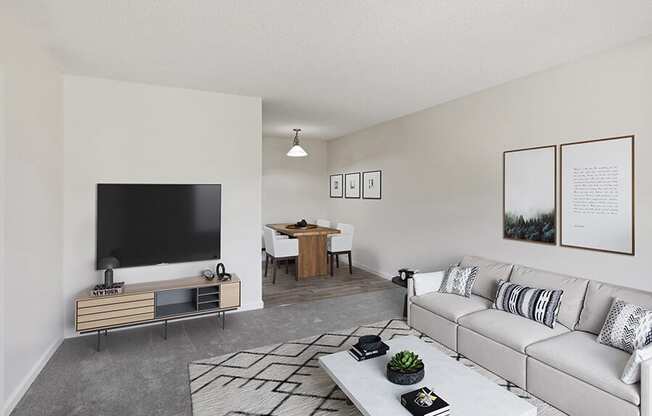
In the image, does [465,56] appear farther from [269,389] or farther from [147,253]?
[147,253]

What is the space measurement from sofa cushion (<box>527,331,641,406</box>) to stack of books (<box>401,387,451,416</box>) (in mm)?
1007

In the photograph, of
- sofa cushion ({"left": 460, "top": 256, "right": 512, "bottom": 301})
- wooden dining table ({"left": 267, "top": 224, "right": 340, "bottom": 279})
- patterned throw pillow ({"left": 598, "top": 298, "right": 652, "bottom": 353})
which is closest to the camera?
patterned throw pillow ({"left": 598, "top": 298, "right": 652, "bottom": 353})

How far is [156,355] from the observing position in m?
3.04

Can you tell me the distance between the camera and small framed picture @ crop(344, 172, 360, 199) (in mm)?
6633

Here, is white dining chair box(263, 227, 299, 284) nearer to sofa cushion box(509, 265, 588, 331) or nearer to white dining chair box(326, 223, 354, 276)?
white dining chair box(326, 223, 354, 276)

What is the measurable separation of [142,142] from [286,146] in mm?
4146

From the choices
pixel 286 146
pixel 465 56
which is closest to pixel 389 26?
pixel 465 56

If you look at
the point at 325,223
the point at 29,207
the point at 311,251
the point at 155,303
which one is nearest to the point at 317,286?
the point at 311,251

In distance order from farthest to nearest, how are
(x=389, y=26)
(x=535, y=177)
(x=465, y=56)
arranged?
(x=535, y=177) < (x=465, y=56) < (x=389, y=26)

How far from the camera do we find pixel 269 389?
2.49 meters

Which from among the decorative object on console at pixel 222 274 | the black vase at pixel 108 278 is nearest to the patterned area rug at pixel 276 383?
the decorative object on console at pixel 222 274

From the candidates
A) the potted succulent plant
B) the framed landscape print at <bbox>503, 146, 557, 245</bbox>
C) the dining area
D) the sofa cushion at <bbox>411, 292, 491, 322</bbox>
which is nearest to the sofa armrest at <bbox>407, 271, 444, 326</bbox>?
the sofa cushion at <bbox>411, 292, 491, 322</bbox>

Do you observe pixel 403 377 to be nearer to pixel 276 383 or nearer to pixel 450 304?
pixel 276 383

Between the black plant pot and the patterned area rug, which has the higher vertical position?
the black plant pot
